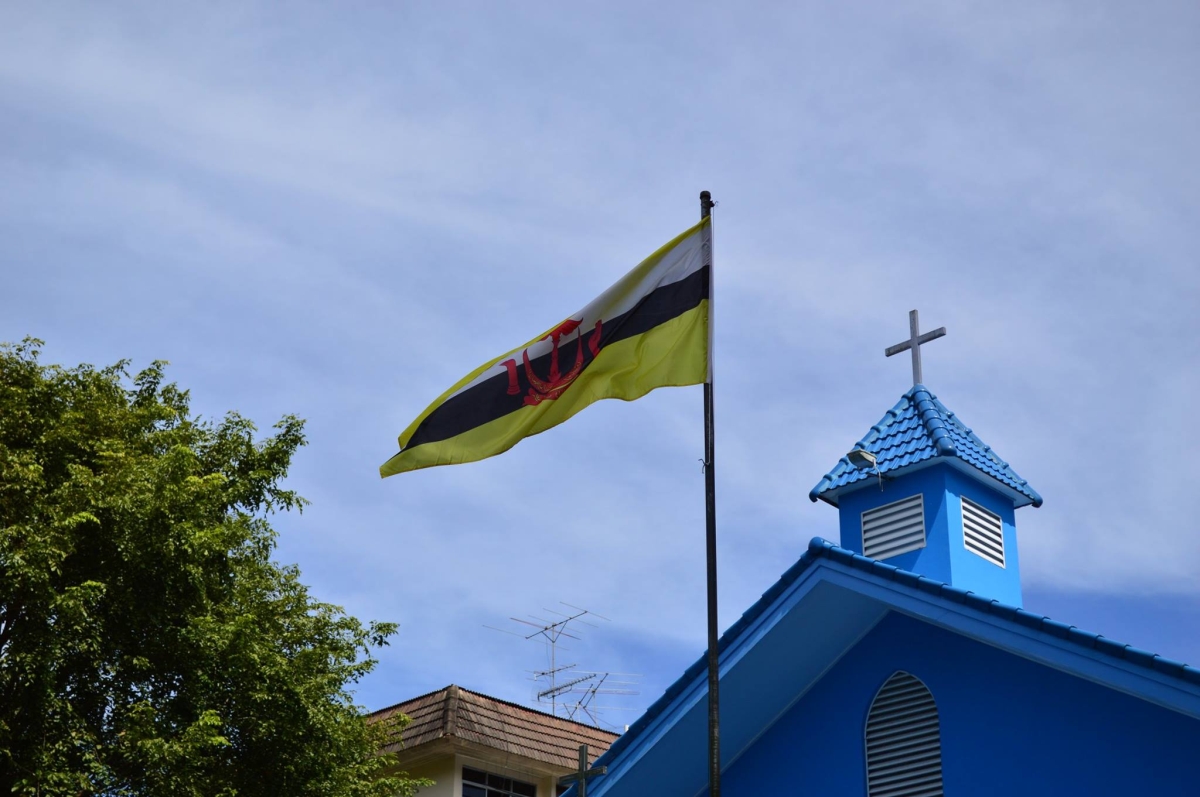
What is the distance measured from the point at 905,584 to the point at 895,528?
2726 millimetres

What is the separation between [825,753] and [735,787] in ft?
3.95

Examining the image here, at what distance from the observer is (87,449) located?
18672 mm

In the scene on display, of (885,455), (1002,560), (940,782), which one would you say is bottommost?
(940,782)

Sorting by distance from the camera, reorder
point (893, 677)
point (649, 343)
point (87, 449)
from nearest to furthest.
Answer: point (649, 343), point (893, 677), point (87, 449)

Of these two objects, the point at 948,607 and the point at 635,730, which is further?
the point at 635,730

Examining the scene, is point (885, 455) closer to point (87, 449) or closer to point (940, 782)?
point (940, 782)

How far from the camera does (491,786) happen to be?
23.9 meters

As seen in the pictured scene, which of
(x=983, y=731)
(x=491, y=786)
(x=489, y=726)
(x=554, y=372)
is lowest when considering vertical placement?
(x=983, y=731)

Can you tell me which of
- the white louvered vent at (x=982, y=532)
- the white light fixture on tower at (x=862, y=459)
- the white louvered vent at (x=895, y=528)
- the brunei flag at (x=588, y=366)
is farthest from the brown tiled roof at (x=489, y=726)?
the white louvered vent at (x=982, y=532)

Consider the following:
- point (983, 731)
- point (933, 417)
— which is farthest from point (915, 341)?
point (983, 731)

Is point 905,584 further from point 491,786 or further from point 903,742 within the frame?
point 491,786

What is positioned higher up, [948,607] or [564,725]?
[564,725]

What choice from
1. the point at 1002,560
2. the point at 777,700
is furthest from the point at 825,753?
the point at 1002,560

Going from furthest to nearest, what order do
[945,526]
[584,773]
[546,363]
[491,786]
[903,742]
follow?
[491,786]
[945,526]
[584,773]
[903,742]
[546,363]
